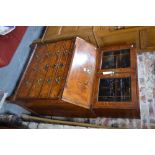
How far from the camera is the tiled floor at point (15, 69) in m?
2.83

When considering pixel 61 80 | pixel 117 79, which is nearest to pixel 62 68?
pixel 61 80

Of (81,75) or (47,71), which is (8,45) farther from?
(81,75)

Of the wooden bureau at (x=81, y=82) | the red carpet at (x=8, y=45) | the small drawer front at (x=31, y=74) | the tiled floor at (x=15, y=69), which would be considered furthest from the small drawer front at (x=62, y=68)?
the tiled floor at (x=15, y=69)

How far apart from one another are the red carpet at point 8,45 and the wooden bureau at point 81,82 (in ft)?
1.42

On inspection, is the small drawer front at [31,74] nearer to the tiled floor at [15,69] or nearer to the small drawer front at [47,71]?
the small drawer front at [47,71]

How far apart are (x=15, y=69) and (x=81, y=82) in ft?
3.97

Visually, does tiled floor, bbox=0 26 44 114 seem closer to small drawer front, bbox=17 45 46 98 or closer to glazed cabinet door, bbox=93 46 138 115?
small drawer front, bbox=17 45 46 98

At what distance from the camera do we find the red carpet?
2361 mm

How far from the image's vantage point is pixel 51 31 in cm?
340

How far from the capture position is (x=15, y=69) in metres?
3.05

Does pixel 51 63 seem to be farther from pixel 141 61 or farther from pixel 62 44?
pixel 141 61

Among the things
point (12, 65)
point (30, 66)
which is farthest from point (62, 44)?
point (12, 65)

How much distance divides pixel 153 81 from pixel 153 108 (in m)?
0.40
